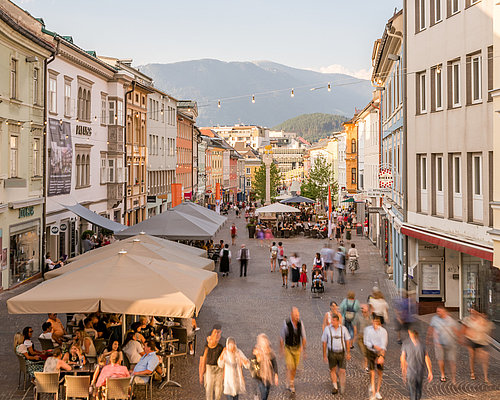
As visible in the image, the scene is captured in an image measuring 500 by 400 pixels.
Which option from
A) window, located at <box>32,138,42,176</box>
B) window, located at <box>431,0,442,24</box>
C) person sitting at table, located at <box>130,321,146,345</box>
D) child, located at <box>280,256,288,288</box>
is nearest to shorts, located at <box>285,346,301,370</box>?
A: person sitting at table, located at <box>130,321,146,345</box>

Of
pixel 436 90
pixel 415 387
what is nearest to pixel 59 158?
pixel 436 90

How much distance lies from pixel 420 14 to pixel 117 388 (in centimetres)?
1560

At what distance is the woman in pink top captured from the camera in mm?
10666

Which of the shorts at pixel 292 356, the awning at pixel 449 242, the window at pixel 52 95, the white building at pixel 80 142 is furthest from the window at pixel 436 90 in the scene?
the window at pixel 52 95

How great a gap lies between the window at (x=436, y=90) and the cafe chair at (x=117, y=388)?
1287 cm

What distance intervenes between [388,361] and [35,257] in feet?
60.0

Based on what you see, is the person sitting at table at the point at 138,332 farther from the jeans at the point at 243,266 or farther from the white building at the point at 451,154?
the jeans at the point at 243,266

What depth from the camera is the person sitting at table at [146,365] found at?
38.0 feet

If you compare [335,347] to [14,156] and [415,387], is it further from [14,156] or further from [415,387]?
[14,156]

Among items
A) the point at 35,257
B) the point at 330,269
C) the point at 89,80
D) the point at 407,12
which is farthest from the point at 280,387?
the point at 89,80

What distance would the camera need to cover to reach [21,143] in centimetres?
2633

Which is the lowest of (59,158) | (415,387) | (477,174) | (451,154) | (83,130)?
(415,387)

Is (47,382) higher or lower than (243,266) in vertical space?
lower

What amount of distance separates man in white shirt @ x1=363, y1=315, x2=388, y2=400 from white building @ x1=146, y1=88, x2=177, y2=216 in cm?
4045
